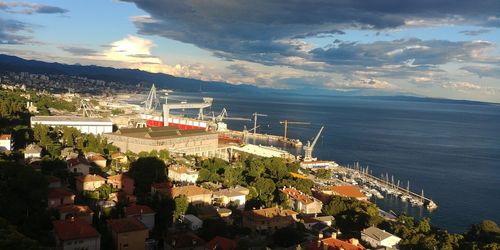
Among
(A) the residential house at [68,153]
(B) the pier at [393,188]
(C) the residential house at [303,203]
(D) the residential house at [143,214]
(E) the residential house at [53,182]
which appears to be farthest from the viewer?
(B) the pier at [393,188]

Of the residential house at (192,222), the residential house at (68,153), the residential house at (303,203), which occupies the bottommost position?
the residential house at (303,203)

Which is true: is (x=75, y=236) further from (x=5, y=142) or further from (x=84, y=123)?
(x=84, y=123)

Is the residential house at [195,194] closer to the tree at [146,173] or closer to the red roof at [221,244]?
the tree at [146,173]

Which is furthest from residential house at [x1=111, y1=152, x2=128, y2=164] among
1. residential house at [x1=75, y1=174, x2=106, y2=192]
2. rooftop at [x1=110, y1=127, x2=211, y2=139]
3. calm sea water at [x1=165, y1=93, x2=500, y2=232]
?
calm sea water at [x1=165, y1=93, x2=500, y2=232]

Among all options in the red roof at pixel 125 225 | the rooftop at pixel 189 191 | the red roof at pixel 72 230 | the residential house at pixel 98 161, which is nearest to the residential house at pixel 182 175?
the residential house at pixel 98 161

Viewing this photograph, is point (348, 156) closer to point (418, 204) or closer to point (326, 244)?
point (418, 204)

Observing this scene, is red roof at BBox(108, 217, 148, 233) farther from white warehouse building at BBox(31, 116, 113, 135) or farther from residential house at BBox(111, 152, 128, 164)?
white warehouse building at BBox(31, 116, 113, 135)
